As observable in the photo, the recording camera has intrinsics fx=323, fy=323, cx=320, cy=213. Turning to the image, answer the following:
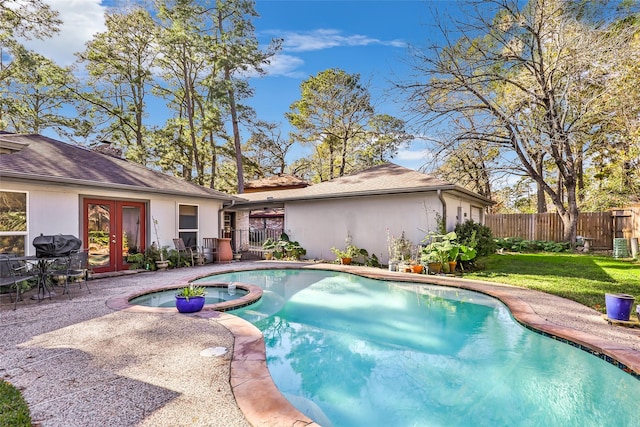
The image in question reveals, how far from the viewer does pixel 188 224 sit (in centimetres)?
1173

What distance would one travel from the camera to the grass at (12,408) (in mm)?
2234

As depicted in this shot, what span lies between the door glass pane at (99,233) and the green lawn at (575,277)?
10280 millimetres

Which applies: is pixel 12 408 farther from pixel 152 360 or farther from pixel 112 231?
pixel 112 231

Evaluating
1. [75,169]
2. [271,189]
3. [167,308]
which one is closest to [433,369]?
[167,308]

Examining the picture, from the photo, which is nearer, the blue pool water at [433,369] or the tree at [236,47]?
the blue pool water at [433,369]

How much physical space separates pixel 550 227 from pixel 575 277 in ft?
33.8

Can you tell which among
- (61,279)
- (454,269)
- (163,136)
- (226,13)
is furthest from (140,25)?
(454,269)

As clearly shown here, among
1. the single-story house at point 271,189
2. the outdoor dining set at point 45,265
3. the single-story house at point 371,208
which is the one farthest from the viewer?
the single-story house at point 271,189

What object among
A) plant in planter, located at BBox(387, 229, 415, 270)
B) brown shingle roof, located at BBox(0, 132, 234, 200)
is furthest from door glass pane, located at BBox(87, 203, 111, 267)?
A: plant in planter, located at BBox(387, 229, 415, 270)

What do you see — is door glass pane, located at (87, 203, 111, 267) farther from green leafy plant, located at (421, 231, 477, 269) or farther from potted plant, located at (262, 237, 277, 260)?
green leafy plant, located at (421, 231, 477, 269)

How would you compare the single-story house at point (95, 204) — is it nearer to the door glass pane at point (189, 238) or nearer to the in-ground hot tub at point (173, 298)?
the door glass pane at point (189, 238)

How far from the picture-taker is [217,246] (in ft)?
40.5

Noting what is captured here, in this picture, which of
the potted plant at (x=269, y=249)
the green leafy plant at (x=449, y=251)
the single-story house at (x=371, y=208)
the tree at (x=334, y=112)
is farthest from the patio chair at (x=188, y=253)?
the tree at (x=334, y=112)

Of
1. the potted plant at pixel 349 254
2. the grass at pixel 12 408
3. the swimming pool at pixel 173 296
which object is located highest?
the potted plant at pixel 349 254
